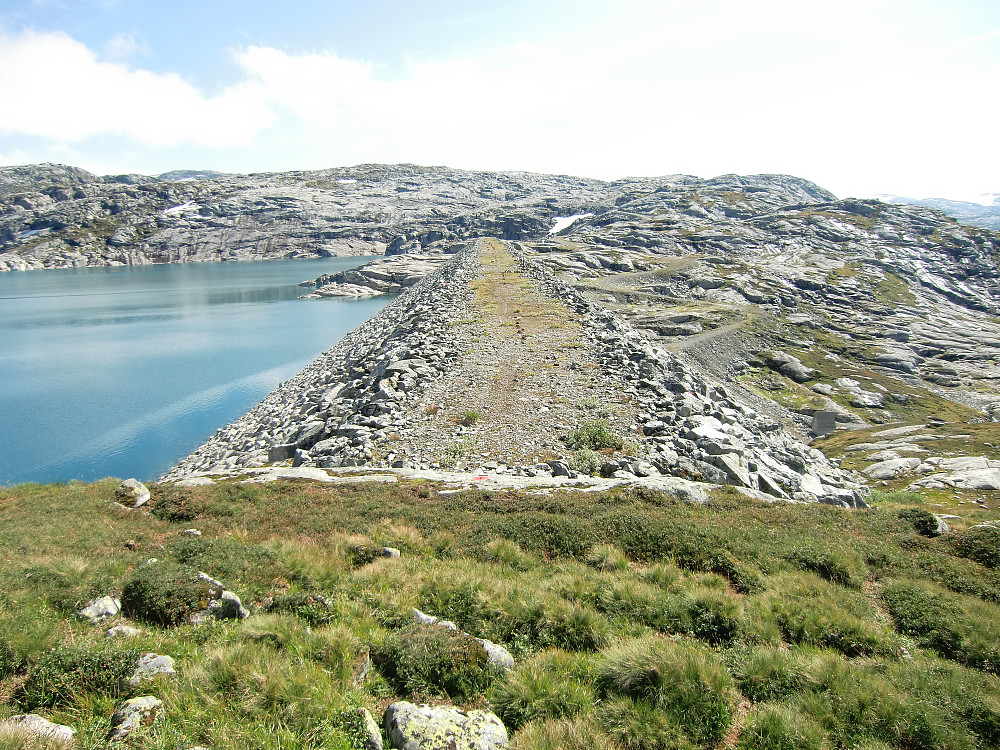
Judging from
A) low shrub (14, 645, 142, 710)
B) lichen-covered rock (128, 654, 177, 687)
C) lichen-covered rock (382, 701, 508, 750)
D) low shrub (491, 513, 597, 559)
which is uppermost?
low shrub (14, 645, 142, 710)

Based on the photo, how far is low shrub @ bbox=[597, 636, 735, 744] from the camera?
602cm

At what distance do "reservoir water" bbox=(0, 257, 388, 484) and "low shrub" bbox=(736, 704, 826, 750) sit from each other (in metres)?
32.4

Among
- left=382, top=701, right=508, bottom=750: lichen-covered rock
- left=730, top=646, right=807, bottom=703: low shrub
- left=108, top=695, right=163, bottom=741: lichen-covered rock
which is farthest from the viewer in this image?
left=730, top=646, right=807, bottom=703: low shrub

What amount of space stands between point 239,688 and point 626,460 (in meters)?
13.9

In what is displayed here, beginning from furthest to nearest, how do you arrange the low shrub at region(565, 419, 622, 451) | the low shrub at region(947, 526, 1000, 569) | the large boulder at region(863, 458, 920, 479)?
1. the large boulder at region(863, 458, 920, 479)
2. the low shrub at region(565, 419, 622, 451)
3. the low shrub at region(947, 526, 1000, 569)

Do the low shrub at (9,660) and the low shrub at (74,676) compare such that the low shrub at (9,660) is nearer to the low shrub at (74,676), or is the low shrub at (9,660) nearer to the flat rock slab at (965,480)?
the low shrub at (74,676)

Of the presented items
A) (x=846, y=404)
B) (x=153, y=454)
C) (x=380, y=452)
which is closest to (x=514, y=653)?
(x=380, y=452)

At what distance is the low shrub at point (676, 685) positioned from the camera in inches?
237

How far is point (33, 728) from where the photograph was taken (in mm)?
4836

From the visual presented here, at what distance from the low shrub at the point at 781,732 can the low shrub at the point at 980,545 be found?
821 centimetres

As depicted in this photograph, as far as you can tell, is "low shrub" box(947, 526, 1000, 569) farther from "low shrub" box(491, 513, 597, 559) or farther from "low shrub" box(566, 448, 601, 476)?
"low shrub" box(566, 448, 601, 476)

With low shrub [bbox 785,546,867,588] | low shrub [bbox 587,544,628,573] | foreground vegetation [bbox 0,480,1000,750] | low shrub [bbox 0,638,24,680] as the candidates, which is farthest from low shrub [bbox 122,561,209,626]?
low shrub [bbox 785,546,867,588]

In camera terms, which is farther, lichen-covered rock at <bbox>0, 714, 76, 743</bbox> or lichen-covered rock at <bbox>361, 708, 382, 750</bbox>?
lichen-covered rock at <bbox>361, 708, 382, 750</bbox>

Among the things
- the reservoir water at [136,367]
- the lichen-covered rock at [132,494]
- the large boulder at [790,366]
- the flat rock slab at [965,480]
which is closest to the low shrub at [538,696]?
the lichen-covered rock at [132,494]
